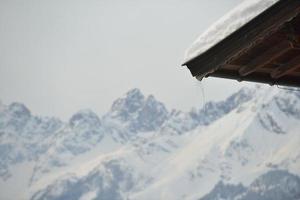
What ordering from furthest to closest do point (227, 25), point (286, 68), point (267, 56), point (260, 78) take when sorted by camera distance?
1. point (260, 78)
2. point (286, 68)
3. point (267, 56)
4. point (227, 25)

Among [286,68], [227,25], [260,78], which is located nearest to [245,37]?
[227,25]

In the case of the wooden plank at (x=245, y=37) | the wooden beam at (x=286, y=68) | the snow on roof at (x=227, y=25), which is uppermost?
the snow on roof at (x=227, y=25)

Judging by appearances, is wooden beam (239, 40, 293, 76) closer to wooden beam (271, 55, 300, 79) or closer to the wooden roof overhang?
the wooden roof overhang

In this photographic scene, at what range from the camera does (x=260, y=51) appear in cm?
493

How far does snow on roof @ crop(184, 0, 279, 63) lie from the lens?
14.2 feet

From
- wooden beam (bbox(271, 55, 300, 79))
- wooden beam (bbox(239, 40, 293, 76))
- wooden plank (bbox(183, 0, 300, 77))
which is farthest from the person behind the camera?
wooden beam (bbox(271, 55, 300, 79))

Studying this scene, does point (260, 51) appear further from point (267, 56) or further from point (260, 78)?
point (260, 78)

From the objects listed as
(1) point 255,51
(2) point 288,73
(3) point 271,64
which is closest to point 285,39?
(1) point 255,51

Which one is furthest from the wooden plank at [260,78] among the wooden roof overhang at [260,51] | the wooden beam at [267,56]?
the wooden beam at [267,56]

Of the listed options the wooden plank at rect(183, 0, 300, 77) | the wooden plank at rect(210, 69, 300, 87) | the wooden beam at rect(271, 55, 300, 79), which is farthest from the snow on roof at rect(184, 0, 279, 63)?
the wooden beam at rect(271, 55, 300, 79)

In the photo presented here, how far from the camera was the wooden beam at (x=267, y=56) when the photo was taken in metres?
4.71

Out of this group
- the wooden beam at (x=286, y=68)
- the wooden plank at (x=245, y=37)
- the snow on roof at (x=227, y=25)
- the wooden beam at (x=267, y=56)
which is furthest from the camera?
the wooden beam at (x=286, y=68)

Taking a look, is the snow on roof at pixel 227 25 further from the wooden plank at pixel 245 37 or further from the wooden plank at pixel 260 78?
the wooden plank at pixel 260 78

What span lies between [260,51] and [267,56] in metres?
0.11
